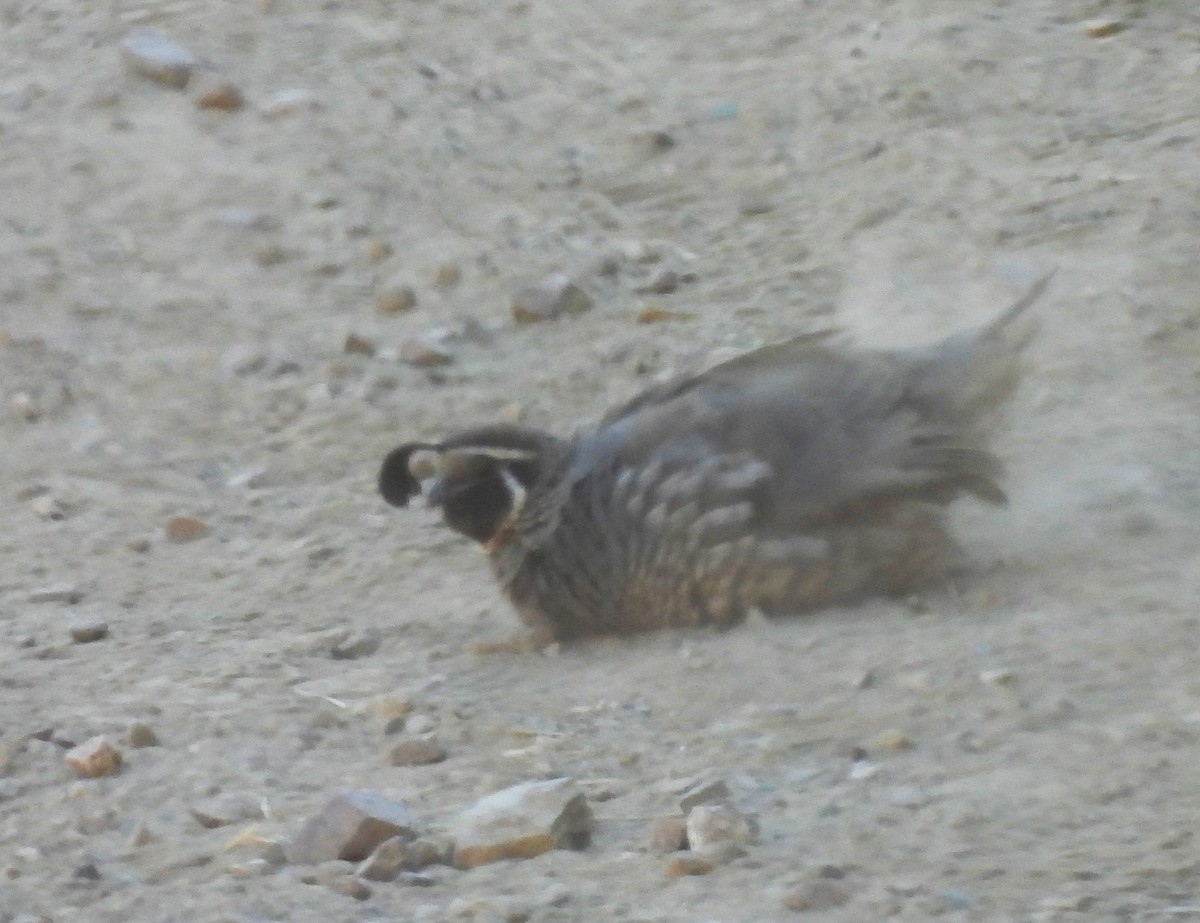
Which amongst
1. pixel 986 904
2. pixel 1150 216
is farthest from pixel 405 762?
pixel 1150 216

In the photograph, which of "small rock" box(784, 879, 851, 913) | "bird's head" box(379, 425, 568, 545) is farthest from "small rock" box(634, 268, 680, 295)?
"small rock" box(784, 879, 851, 913)

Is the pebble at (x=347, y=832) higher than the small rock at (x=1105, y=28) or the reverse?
the reverse

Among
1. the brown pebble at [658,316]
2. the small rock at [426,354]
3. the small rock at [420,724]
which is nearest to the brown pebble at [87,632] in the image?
the small rock at [420,724]

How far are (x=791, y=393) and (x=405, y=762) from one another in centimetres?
126

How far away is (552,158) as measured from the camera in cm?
743

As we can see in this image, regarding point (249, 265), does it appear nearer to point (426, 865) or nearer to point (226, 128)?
point (226, 128)

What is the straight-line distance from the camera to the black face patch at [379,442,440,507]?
5.14 metres

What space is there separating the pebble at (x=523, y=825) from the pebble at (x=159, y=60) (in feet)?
14.2

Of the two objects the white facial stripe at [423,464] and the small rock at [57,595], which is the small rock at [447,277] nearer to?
the white facial stripe at [423,464]

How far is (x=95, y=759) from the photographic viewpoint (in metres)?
4.16

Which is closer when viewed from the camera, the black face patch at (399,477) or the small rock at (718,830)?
the small rock at (718,830)

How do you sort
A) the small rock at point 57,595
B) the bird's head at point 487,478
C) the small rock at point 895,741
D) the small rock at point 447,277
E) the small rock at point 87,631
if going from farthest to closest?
the small rock at point 447,277 → the small rock at point 57,595 → the bird's head at point 487,478 → the small rock at point 87,631 → the small rock at point 895,741

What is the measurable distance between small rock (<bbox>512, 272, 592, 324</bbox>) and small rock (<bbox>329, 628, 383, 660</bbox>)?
1.80 m

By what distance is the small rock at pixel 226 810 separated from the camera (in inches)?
155
